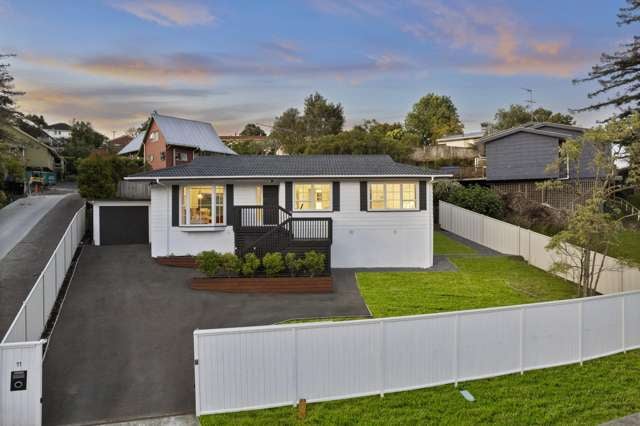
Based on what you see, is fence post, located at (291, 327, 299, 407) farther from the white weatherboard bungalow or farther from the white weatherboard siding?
the white weatherboard siding

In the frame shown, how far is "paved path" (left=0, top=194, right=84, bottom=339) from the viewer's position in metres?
11.5

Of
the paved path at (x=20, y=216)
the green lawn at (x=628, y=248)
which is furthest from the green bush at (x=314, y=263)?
the paved path at (x=20, y=216)

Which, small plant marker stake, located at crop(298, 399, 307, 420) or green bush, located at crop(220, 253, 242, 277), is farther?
green bush, located at crop(220, 253, 242, 277)

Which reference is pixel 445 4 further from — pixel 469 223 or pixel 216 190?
pixel 216 190

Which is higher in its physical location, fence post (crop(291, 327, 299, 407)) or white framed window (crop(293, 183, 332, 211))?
white framed window (crop(293, 183, 332, 211))

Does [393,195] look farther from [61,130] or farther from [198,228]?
[61,130]

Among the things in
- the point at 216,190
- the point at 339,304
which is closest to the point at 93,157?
the point at 216,190

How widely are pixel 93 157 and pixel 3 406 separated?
61.9ft

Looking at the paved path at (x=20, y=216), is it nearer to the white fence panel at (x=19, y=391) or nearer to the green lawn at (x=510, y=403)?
the white fence panel at (x=19, y=391)

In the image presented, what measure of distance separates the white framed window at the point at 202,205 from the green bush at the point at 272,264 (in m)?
4.20

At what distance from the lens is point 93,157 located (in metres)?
22.5

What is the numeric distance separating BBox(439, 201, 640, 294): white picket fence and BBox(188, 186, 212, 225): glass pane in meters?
13.5

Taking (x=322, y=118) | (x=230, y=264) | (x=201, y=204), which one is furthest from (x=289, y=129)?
(x=230, y=264)

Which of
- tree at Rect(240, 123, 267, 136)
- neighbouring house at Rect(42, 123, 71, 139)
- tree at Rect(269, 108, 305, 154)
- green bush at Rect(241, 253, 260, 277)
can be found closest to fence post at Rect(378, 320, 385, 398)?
green bush at Rect(241, 253, 260, 277)
